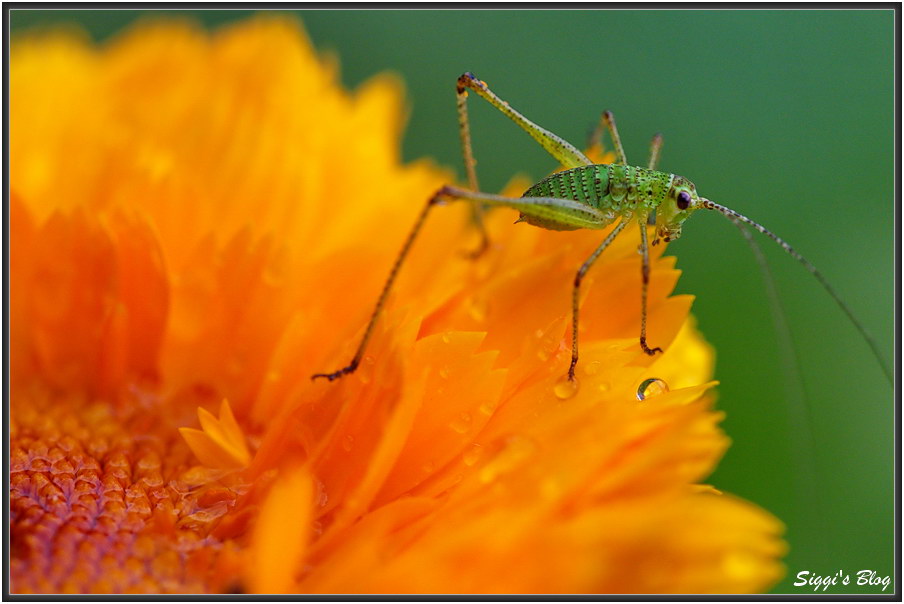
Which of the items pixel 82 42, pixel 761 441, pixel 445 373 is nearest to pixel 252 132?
pixel 82 42

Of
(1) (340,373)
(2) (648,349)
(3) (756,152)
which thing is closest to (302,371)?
(1) (340,373)

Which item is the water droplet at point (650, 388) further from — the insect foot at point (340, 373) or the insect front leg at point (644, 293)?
the insect foot at point (340, 373)

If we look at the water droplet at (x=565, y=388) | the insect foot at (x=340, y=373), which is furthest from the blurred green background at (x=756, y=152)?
the insect foot at (x=340, y=373)

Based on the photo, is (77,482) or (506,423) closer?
(506,423)

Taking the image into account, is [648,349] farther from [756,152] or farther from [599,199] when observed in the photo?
[756,152]

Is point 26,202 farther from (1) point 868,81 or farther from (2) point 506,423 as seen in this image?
(1) point 868,81
